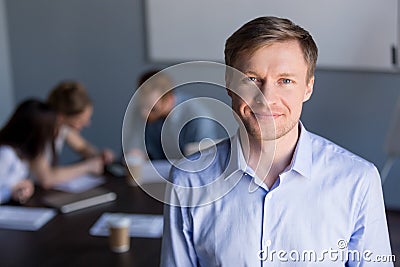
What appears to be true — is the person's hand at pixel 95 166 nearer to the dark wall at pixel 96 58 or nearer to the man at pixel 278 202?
the dark wall at pixel 96 58

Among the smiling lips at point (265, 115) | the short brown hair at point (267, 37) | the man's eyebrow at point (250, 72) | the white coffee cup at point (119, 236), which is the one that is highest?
the short brown hair at point (267, 37)

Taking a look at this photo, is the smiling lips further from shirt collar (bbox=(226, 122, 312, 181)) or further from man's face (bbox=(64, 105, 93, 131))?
man's face (bbox=(64, 105, 93, 131))

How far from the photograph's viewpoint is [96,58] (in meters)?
4.25

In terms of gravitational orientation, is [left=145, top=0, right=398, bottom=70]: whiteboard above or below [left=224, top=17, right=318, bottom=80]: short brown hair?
below

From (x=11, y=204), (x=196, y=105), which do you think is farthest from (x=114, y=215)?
(x=196, y=105)

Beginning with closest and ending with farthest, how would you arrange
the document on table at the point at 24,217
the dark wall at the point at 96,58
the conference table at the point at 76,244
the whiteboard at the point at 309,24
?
the conference table at the point at 76,244
the document on table at the point at 24,217
the whiteboard at the point at 309,24
the dark wall at the point at 96,58

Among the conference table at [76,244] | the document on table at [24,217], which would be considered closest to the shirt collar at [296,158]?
the conference table at [76,244]

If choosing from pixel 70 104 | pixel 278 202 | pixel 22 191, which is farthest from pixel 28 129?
pixel 278 202

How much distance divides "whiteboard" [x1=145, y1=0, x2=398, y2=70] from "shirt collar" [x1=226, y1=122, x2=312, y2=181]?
7.09ft

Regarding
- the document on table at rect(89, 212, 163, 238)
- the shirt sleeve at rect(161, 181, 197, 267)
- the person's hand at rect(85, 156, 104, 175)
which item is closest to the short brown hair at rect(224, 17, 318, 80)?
the shirt sleeve at rect(161, 181, 197, 267)

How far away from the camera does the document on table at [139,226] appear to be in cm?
217

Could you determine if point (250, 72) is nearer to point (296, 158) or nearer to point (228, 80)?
point (228, 80)

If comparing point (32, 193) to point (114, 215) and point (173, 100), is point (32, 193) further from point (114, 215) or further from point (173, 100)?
point (173, 100)

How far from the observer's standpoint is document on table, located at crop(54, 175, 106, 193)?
268 centimetres
